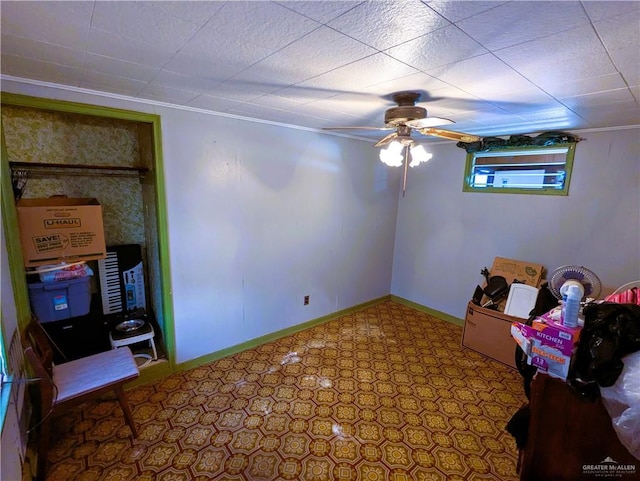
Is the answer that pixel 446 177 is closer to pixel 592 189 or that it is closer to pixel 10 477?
pixel 592 189

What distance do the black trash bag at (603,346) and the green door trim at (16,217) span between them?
2723mm

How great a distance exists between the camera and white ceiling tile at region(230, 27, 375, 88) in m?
1.21

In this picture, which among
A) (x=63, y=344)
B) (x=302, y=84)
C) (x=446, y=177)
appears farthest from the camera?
(x=446, y=177)

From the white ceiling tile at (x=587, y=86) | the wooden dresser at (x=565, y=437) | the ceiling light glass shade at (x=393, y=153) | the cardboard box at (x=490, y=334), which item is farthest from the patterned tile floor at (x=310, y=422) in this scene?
the white ceiling tile at (x=587, y=86)

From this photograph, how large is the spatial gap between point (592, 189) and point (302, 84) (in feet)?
9.22

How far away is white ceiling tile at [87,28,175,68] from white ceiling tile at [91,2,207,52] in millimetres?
47

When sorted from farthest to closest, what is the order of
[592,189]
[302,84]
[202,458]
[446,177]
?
[446,177], [592,189], [202,458], [302,84]

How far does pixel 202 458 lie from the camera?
1.89 m

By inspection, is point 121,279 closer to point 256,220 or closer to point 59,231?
point 59,231

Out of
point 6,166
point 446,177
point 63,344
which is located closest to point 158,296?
point 63,344

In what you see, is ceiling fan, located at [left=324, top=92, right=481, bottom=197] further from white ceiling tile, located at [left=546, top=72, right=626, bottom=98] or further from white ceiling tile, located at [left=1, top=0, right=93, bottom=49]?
white ceiling tile, located at [left=1, top=0, right=93, bottom=49]

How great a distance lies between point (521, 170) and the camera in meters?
3.23

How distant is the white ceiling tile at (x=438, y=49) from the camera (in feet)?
3.73

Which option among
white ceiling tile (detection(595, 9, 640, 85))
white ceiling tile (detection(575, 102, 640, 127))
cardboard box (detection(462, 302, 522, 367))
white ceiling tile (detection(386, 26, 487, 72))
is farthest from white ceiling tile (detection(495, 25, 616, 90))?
cardboard box (detection(462, 302, 522, 367))
